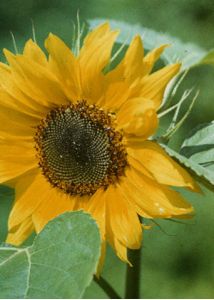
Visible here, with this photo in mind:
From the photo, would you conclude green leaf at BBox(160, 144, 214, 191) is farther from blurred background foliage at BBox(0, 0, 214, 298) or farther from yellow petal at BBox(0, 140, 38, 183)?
blurred background foliage at BBox(0, 0, 214, 298)

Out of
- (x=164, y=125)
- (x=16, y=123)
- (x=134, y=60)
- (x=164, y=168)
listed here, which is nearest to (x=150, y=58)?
(x=134, y=60)

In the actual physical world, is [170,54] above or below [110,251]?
above

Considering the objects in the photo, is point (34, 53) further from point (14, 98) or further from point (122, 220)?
point (122, 220)

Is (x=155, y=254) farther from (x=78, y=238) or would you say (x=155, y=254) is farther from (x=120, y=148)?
(x=78, y=238)

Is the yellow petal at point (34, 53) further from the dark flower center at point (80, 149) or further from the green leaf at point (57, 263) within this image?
the green leaf at point (57, 263)

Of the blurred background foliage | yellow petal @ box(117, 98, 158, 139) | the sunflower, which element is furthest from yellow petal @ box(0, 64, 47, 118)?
the blurred background foliage

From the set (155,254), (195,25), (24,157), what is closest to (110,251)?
(155,254)

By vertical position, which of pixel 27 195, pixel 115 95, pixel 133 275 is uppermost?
pixel 115 95
